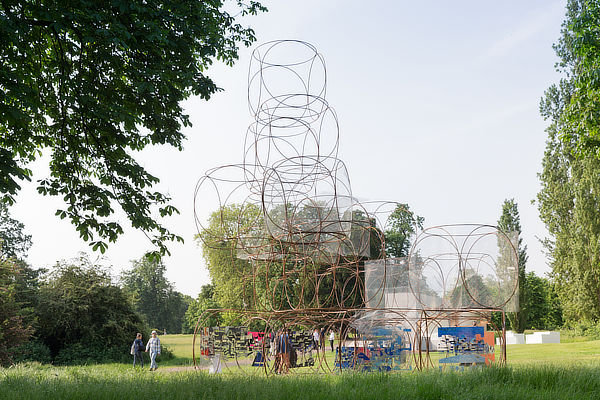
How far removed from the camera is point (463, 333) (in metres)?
12.5

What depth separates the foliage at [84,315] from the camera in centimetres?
2541

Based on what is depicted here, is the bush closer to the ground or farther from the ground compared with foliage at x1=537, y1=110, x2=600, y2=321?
closer to the ground

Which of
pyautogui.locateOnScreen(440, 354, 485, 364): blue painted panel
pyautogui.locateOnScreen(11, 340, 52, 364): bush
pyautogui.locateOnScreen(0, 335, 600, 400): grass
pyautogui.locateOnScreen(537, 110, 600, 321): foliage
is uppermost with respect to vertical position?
pyautogui.locateOnScreen(537, 110, 600, 321): foliage

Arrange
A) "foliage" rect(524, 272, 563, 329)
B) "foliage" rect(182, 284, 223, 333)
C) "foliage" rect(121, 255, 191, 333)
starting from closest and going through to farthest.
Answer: "foliage" rect(182, 284, 223, 333) < "foliage" rect(524, 272, 563, 329) < "foliage" rect(121, 255, 191, 333)

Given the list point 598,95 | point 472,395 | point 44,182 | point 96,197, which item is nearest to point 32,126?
point 44,182

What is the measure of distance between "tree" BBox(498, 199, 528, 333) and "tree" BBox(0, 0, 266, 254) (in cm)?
3311

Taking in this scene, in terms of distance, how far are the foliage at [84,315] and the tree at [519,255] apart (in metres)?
26.2

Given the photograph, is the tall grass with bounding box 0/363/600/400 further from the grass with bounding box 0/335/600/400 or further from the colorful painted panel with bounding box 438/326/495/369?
the colorful painted panel with bounding box 438/326/495/369

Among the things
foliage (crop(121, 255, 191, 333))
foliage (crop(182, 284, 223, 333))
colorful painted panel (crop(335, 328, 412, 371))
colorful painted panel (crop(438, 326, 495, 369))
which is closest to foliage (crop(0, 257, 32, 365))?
colorful painted panel (crop(335, 328, 412, 371))

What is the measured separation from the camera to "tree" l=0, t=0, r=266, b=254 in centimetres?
959

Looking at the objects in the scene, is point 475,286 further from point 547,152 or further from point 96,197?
point 547,152

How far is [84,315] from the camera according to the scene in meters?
25.9

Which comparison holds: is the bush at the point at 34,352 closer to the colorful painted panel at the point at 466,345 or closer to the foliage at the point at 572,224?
the colorful painted panel at the point at 466,345

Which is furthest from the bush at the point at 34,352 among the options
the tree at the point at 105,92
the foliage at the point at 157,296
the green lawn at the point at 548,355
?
the foliage at the point at 157,296
